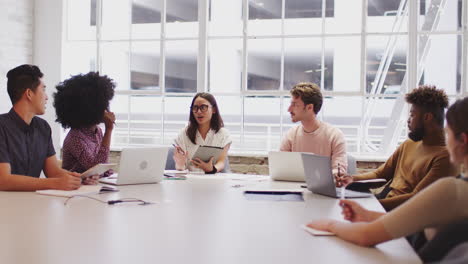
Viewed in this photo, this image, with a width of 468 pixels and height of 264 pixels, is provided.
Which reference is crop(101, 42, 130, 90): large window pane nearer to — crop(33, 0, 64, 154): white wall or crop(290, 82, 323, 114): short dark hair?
crop(33, 0, 64, 154): white wall

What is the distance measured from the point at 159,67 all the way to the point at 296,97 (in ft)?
6.80

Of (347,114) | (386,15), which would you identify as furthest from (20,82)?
(347,114)

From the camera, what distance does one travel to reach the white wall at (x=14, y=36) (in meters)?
5.74

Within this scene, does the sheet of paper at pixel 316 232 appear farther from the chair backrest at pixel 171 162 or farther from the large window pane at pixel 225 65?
the large window pane at pixel 225 65

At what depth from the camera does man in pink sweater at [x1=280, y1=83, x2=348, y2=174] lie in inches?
164

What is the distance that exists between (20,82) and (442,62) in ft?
14.7

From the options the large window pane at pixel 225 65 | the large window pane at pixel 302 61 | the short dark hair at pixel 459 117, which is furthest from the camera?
the large window pane at pixel 225 65

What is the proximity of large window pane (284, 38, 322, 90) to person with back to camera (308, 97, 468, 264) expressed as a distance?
154 inches

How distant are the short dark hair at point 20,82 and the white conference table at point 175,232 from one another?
65cm

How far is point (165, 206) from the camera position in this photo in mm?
2584

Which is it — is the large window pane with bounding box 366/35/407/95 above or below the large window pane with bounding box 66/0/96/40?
below

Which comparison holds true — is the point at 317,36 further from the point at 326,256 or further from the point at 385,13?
the point at 326,256

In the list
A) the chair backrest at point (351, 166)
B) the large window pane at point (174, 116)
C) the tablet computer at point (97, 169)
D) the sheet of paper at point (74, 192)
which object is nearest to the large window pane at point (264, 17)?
the large window pane at point (174, 116)

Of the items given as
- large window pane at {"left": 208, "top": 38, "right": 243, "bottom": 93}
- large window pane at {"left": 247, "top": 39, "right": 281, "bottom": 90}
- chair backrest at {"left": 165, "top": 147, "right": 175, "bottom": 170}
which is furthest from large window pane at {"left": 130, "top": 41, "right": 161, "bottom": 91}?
chair backrest at {"left": 165, "top": 147, "right": 175, "bottom": 170}
